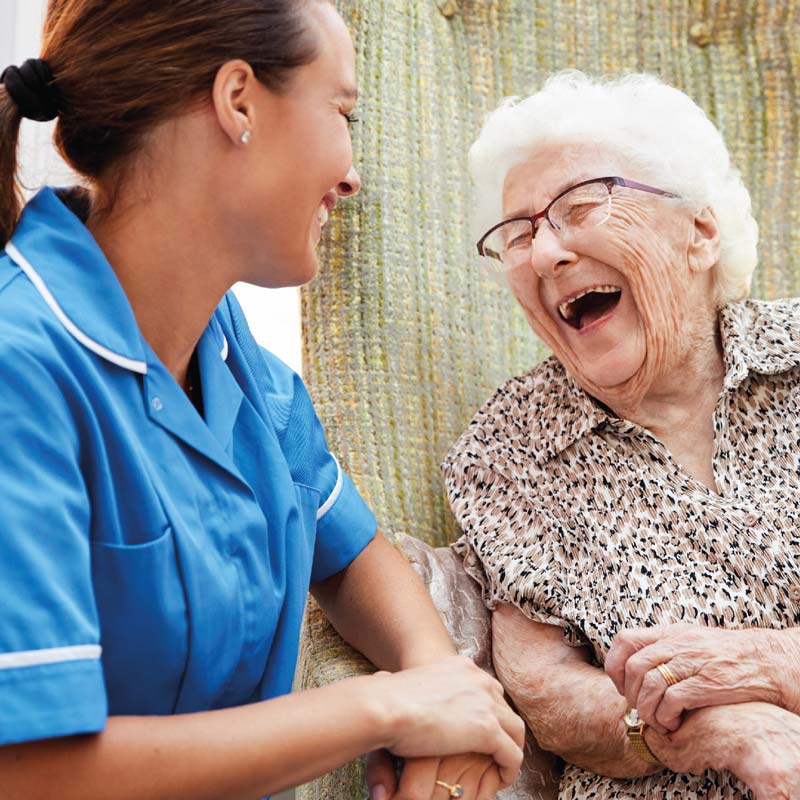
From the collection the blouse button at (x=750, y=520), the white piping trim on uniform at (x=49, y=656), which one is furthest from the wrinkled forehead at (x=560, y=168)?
the white piping trim on uniform at (x=49, y=656)

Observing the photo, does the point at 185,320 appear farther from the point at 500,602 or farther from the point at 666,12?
the point at 666,12

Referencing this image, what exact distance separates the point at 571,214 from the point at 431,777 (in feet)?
2.84

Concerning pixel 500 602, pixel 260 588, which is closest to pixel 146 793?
pixel 260 588

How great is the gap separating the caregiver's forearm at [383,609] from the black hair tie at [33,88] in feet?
2.06

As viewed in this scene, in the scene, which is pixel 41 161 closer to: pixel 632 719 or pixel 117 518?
pixel 117 518

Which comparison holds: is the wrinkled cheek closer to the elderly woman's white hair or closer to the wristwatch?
the elderly woman's white hair

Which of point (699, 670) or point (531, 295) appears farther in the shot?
point (531, 295)

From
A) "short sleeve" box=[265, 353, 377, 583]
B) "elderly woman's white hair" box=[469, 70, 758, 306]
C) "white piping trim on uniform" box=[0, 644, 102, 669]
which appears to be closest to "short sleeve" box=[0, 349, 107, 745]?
"white piping trim on uniform" box=[0, 644, 102, 669]

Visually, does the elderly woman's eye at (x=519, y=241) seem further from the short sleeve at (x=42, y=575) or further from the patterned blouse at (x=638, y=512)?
the short sleeve at (x=42, y=575)

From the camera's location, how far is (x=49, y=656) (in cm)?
84

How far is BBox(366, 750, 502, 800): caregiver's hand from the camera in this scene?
1.07 meters

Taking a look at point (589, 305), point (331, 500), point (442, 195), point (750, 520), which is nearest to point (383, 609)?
point (331, 500)

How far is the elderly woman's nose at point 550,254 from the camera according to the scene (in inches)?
63.1

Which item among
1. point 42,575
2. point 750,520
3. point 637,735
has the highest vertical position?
point 42,575
